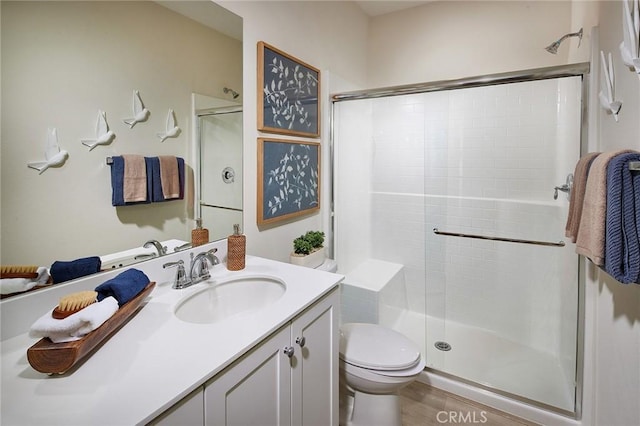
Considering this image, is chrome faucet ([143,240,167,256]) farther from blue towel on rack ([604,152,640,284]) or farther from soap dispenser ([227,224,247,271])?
blue towel on rack ([604,152,640,284])

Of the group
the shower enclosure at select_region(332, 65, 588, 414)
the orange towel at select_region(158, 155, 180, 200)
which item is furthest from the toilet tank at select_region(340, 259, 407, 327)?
the orange towel at select_region(158, 155, 180, 200)

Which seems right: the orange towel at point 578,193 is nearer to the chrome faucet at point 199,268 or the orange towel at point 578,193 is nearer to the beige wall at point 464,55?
the beige wall at point 464,55

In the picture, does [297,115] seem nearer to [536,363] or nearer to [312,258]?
[312,258]

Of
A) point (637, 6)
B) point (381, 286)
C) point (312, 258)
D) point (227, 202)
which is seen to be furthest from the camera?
point (381, 286)

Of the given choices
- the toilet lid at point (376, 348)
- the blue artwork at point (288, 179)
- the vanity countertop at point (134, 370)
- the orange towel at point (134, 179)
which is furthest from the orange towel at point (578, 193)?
the orange towel at point (134, 179)

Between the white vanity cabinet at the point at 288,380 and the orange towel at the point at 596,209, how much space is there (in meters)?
0.92

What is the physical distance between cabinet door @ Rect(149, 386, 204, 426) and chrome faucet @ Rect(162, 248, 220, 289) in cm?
55

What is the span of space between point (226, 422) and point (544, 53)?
115 inches

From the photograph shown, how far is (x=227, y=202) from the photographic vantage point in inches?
58.0

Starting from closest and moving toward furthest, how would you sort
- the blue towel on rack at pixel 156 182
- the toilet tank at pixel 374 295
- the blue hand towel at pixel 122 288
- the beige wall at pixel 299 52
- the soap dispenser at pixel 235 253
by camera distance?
the blue hand towel at pixel 122 288 → the blue towel on rack at pixel 156 182 → the soap dispenser at pixel 235 253 → the beige wall at pixel 299 52 → the toilet tank at pixel 374 295

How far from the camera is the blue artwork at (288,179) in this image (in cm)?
168

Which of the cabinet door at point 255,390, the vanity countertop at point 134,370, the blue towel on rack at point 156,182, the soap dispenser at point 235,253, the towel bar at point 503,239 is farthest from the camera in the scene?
the towel bar at point 503,239

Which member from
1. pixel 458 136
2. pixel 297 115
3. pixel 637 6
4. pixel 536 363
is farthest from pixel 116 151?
pixel 536 363

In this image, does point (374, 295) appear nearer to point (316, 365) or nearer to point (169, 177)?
point (316, 365)
